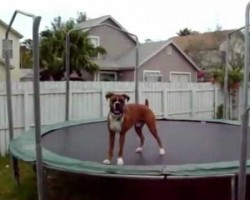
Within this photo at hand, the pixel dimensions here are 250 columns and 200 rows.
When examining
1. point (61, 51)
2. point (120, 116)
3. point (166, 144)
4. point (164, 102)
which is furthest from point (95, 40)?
point (120, 116)

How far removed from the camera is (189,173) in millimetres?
2387

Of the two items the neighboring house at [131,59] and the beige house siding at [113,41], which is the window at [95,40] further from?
the beige house siding at [113,41]

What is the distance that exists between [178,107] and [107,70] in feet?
22.2

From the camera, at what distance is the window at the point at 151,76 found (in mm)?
14656

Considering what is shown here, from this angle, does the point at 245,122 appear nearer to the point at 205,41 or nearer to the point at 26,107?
the point at 26,107

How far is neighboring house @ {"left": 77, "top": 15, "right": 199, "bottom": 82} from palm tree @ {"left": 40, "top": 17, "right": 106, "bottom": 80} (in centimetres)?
138

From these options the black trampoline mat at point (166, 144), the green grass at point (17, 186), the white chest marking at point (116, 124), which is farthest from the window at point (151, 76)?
the white chest marking at point (116, 124)

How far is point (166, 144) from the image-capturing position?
3918 millimetres

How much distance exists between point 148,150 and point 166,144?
447mm

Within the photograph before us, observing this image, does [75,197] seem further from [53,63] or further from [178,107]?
[53,63]

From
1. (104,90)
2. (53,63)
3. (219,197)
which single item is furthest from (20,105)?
(53,63)

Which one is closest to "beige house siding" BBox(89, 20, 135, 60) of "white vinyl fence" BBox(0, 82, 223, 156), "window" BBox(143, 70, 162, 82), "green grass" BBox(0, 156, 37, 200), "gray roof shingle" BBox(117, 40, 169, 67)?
"gray roof shingle" BBox(117, 40, 169, 67)

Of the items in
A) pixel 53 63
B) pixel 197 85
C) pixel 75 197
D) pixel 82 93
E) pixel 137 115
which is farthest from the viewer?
pixel 53 63

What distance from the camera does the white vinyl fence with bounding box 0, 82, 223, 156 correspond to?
552cm
